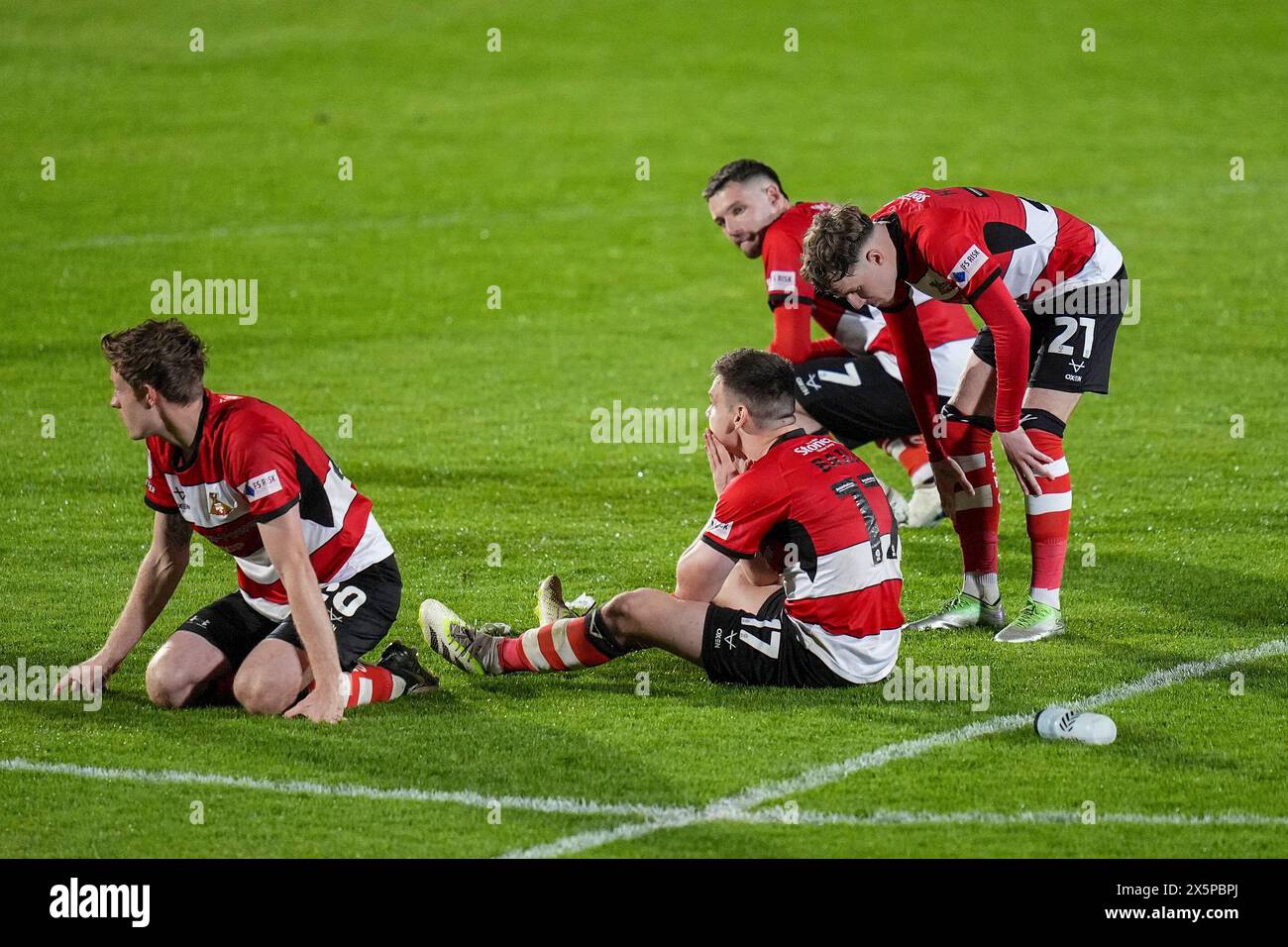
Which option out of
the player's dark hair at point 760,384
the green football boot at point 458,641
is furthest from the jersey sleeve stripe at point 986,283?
the green football boot at point 458,641

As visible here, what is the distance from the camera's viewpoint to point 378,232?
20.6 m

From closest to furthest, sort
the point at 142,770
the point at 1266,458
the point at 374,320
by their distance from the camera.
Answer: the point at 142,770 → the point at 1266,458 → the point at 374,320

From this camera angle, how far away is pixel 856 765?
626 cm

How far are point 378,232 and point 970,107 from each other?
35.0 ft

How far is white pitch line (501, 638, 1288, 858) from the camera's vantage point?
5.59 metres

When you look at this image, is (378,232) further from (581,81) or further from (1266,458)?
(1266,458)

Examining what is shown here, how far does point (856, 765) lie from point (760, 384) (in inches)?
63.8

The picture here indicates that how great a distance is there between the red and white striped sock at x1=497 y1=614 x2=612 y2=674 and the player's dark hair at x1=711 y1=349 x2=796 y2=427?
112 centimetres

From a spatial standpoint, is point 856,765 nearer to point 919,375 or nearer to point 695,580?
point 695,580

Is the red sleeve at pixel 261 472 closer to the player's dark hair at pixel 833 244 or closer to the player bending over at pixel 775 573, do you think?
the player bending over at pixel 775 573

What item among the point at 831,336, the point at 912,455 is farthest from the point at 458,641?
the point at 912,455

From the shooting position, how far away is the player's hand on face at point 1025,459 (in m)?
7.46

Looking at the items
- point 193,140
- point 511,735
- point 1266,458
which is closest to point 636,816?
point 511,735

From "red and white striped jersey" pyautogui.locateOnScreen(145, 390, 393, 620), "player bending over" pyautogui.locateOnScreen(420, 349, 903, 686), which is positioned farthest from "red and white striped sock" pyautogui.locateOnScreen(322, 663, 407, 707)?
"player bending over" pyautogui.locateOnScreen(420, 349, 903, 686)
